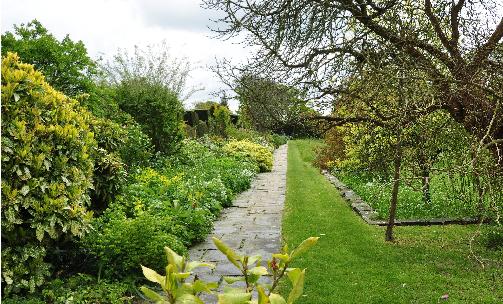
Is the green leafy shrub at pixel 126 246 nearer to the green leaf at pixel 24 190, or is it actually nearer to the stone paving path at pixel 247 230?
the stone paving path at pixel 247 230

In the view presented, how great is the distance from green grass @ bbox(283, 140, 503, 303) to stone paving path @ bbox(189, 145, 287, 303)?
0.30 meters

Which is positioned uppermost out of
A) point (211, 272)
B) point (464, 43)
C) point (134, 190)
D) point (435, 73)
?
point (464, 43)

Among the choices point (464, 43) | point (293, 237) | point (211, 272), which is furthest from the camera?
point (293, 237)

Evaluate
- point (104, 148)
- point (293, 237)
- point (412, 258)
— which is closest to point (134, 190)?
point (104, 148)

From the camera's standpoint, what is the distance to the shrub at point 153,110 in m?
12.6

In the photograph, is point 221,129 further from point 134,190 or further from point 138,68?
point 134,190

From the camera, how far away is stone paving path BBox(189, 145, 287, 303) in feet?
18.5

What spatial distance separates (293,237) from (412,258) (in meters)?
1.60

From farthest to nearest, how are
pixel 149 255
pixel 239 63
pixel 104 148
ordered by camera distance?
pixel 239 63
pixel 104 148
pixel 149 255

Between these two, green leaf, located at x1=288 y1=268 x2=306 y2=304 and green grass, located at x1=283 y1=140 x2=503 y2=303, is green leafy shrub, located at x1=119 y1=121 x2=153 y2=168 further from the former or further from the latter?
green leaf, located at x1=288 y1=268 x2=306 y2=304

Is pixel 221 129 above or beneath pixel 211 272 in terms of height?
above

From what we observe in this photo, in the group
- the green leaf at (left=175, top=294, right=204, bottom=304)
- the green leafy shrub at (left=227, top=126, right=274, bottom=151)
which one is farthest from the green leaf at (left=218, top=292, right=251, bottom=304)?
the green leafy shrub at (left=227, top=126, right=274, bottom=151)

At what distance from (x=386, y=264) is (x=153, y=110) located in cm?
826

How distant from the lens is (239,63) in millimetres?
7824
